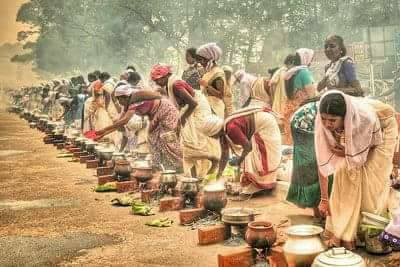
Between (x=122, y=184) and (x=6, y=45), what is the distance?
3729 cm

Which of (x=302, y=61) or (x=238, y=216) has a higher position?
(x=302, y=61)

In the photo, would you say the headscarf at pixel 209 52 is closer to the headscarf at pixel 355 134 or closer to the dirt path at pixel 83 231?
the dirt path at pixel 83 231

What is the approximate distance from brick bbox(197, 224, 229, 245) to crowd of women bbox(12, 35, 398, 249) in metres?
0.94

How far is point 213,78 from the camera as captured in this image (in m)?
8.50

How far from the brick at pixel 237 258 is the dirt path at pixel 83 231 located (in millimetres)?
386

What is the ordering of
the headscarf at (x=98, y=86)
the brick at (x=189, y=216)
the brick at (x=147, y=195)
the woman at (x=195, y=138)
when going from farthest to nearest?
the headscarf at (x=98, y=86)
the woman at (x=195, y=138)
the brick at (x=147, y=195)
the brick at (x=189, y=216)

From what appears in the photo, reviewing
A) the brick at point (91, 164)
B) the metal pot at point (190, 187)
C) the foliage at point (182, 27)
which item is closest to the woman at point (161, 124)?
the metal pot at point (190, 187)

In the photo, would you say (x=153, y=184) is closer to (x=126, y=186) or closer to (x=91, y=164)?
(x=126, y=186)

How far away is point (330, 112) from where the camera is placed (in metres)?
4.02

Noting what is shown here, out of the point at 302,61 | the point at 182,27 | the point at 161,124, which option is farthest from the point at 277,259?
the point at 182,27

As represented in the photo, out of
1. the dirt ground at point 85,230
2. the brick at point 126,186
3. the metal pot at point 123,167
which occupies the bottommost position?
the dirt ground at point 85,230

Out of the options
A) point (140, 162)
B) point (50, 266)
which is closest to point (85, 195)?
point (140, 162)

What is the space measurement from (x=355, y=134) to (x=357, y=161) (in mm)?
227

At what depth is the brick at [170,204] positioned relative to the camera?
21.3 ft
